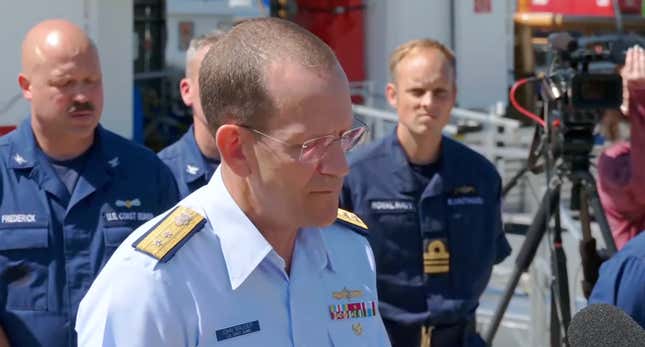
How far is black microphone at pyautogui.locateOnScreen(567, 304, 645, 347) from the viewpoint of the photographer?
5.20 feet

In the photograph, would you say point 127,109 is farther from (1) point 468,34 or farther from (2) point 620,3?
(2) point 620,3

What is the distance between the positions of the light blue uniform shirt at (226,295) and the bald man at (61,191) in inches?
49.5

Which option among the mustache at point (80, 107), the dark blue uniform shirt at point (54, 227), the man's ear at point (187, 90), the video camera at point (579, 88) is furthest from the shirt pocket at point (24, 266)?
the video camera at point (579, 88)

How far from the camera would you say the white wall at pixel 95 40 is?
6523 millimetres

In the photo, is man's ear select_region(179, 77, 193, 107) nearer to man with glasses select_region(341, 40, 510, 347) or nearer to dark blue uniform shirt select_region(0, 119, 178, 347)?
man with glasses select_region(341, 40, 510, 347)

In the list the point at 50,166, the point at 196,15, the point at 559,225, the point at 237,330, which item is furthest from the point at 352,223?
the point at 196,15

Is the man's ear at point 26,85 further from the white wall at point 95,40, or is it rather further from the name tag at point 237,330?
the white wall at point 95,40

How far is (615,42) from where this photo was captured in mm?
4191

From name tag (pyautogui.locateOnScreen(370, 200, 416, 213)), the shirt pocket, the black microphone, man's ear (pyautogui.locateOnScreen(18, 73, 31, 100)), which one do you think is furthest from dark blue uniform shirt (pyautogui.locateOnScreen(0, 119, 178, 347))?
the black microphone

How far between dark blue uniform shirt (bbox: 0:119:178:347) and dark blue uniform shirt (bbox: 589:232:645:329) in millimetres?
1366

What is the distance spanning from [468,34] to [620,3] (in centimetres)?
319

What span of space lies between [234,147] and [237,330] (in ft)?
0.92

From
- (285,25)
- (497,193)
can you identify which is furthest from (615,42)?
(285,25)

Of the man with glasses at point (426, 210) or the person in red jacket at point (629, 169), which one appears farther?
the person in red jacket at point (629, 169)
